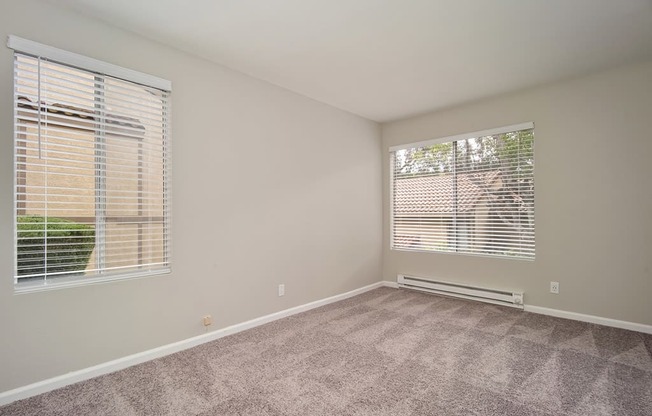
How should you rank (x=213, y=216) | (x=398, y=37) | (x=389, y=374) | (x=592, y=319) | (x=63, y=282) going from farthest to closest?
(x=592, y=319)
(x=213, y=216)
(x=398, y=37)
(x=389, y=374)
(x=63, y=282)

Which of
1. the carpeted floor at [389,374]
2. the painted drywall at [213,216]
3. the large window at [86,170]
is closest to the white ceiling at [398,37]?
the painted drywall at [213,216]

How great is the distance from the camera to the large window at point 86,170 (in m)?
2.07

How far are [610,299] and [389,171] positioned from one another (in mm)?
2946

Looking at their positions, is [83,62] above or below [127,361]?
above

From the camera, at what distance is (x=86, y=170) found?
230 cm

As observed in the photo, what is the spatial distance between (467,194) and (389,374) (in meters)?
2.73

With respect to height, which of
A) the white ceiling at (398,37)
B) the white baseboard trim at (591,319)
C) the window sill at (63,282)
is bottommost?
the white baseboard trim at (591,319)

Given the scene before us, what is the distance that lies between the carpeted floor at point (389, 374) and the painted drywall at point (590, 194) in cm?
39

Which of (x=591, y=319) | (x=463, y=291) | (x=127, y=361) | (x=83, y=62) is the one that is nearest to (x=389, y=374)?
(x=127, y=361)

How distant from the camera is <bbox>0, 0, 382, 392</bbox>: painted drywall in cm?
204

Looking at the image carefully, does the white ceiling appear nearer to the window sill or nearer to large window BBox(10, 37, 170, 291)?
large window BBox(10, 37, 170, 291)

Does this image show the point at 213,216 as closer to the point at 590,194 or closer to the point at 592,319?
the point at 590,194

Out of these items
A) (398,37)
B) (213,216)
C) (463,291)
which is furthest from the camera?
(463,291)

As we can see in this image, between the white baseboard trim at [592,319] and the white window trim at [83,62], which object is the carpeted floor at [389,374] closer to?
the white baseboard trim at [592,319]
